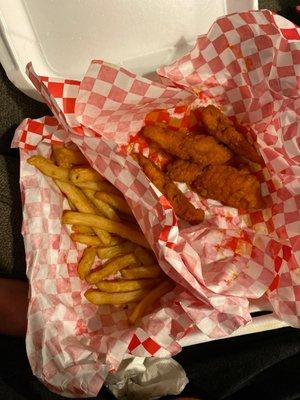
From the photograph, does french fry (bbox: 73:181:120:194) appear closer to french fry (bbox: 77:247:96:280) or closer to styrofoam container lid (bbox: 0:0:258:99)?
french fry (bbox: 77:247:96:280)

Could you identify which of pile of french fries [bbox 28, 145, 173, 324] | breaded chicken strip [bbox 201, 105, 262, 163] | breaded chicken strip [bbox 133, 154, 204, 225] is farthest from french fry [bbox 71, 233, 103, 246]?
breaded chicken strip [bbox 201, 105, 262, 163]

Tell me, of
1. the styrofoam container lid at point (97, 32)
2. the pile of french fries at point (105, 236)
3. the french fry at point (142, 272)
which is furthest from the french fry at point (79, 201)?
the styrofoam container lid at point (97, 32)

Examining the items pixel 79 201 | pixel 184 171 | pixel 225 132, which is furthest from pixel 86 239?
pixel 225 132

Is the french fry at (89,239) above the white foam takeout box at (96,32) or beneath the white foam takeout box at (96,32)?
beneath

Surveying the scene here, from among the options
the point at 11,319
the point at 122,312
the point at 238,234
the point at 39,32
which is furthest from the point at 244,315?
the point at 39,32

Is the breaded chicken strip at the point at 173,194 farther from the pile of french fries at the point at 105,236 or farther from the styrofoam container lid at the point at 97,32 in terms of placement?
the styrofoam container lid at the point at 97,32

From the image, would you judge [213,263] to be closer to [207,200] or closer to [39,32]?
[207,200]
